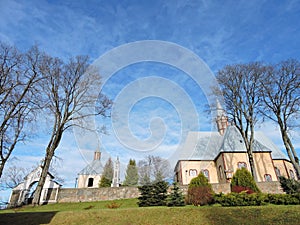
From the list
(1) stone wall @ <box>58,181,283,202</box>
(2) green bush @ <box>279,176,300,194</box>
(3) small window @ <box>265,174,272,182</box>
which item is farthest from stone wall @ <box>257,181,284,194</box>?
(3) small window @ <box>265,174,272,182</box>

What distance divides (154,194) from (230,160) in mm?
15767

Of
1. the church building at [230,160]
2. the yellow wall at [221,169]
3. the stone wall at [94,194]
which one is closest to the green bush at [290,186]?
the church building at [230,160]

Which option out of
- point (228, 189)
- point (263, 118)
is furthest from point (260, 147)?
point (228, 189)

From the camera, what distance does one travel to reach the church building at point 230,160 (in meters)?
23.3

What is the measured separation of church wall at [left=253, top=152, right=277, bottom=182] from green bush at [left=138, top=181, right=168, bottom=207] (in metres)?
17.2

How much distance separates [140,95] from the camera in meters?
8.11

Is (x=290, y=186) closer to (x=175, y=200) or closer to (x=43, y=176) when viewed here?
(x=175, y=200)

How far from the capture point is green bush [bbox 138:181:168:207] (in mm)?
11384

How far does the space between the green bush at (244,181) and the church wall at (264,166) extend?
12698 millimetres

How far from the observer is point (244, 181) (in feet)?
41.6

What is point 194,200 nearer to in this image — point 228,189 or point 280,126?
Answer: point 228,189

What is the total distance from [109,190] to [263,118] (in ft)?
50.0

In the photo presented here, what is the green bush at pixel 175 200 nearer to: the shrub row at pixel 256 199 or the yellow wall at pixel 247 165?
the shrub row at pixel 256 199

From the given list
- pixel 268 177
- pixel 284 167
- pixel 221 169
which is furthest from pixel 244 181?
pixel 284 167
